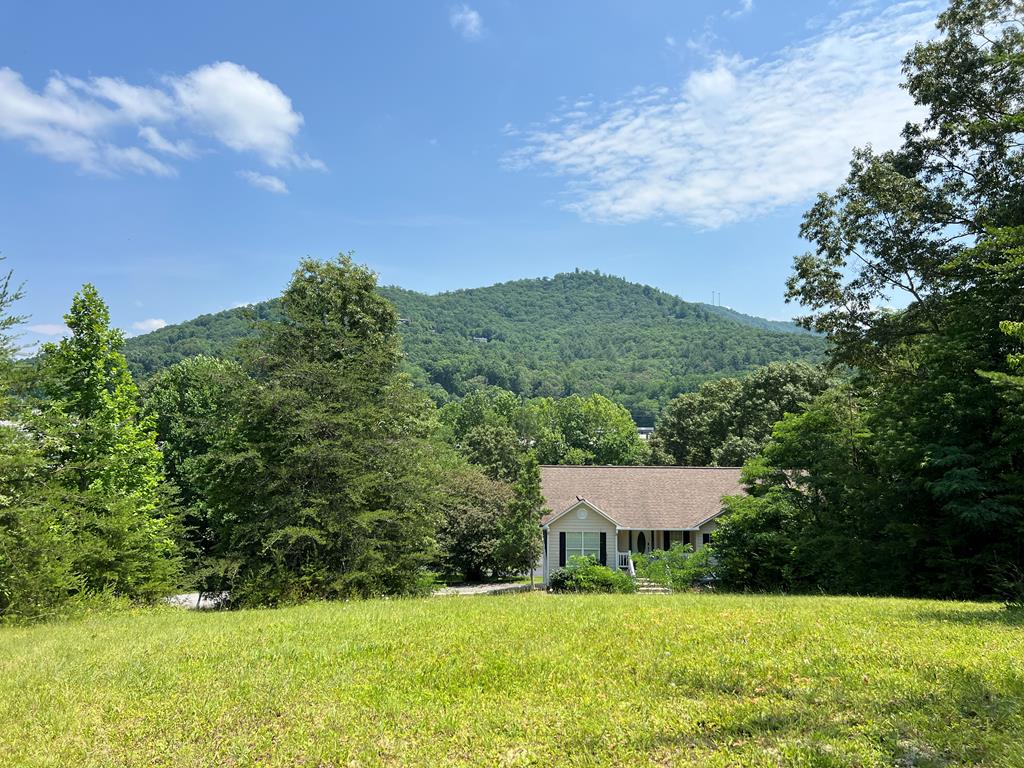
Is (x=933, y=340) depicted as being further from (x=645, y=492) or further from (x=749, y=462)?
(x=645, y=492)

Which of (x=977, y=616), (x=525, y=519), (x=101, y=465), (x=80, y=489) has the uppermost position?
(x=101, y=465)

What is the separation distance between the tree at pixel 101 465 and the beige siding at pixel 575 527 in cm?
1769

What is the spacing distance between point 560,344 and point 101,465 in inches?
5724

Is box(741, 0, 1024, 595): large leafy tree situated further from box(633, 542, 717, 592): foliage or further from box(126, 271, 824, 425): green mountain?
box(126, 271, 824, 425): green mountain

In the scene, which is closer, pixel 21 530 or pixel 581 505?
pixel 21 530

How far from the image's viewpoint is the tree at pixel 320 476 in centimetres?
1764

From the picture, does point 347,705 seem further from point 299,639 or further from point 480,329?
point 480,329

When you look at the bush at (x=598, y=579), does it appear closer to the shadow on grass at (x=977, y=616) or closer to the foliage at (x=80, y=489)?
the shadow on grass at (x=977, y=616)

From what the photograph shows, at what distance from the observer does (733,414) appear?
49.7m

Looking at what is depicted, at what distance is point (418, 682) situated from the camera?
257 inches

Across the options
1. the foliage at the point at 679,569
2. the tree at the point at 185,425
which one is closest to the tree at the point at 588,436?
the tree at the point at 185,425

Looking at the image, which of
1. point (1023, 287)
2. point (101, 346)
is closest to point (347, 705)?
point (1023, 287)

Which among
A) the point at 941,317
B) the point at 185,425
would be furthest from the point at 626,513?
the point at 185,425

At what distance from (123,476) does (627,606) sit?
19932mm
